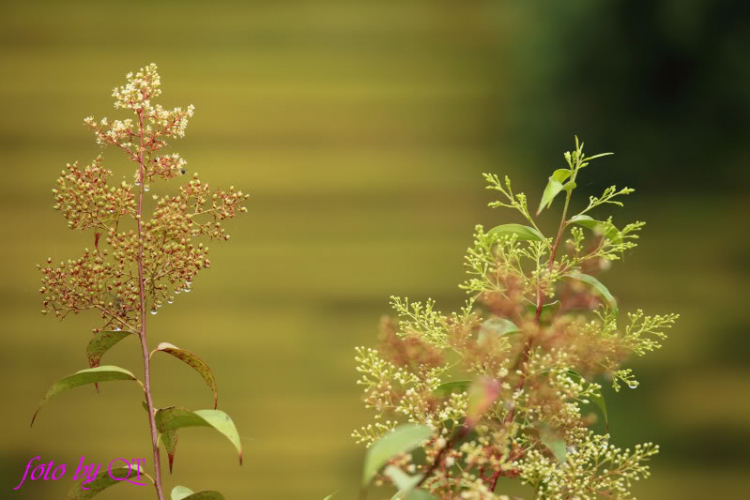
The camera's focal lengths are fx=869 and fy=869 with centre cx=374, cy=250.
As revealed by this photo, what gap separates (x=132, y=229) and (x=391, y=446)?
15 cm

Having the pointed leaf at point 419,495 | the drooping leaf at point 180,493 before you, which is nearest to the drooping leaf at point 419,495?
the pointed leaf at point 419,495

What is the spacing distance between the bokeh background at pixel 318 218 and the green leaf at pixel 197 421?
1090 mm

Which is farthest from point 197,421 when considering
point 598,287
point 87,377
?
point 598,287

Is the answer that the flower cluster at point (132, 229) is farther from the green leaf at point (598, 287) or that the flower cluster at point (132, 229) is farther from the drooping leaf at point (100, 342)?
the green leaf at point (598, 287)

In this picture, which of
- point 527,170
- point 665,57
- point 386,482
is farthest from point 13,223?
point 386,482

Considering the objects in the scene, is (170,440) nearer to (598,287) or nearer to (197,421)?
(197,421)

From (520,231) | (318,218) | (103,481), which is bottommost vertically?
(103,481)

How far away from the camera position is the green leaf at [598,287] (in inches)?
11.6

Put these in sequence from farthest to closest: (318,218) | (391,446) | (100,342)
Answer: (318,218)
(100,342)
(391,446)

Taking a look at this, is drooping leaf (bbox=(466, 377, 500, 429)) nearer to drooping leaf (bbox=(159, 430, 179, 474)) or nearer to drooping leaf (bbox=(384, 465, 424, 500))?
drooping leaf (bbox=(384, 465, 424, 500))

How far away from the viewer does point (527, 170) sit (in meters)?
1.42

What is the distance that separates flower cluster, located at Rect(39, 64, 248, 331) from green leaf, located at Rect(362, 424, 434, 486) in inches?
4.4

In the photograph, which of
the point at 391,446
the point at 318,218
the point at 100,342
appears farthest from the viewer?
the point at 318,218

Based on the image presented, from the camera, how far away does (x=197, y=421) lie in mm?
299
